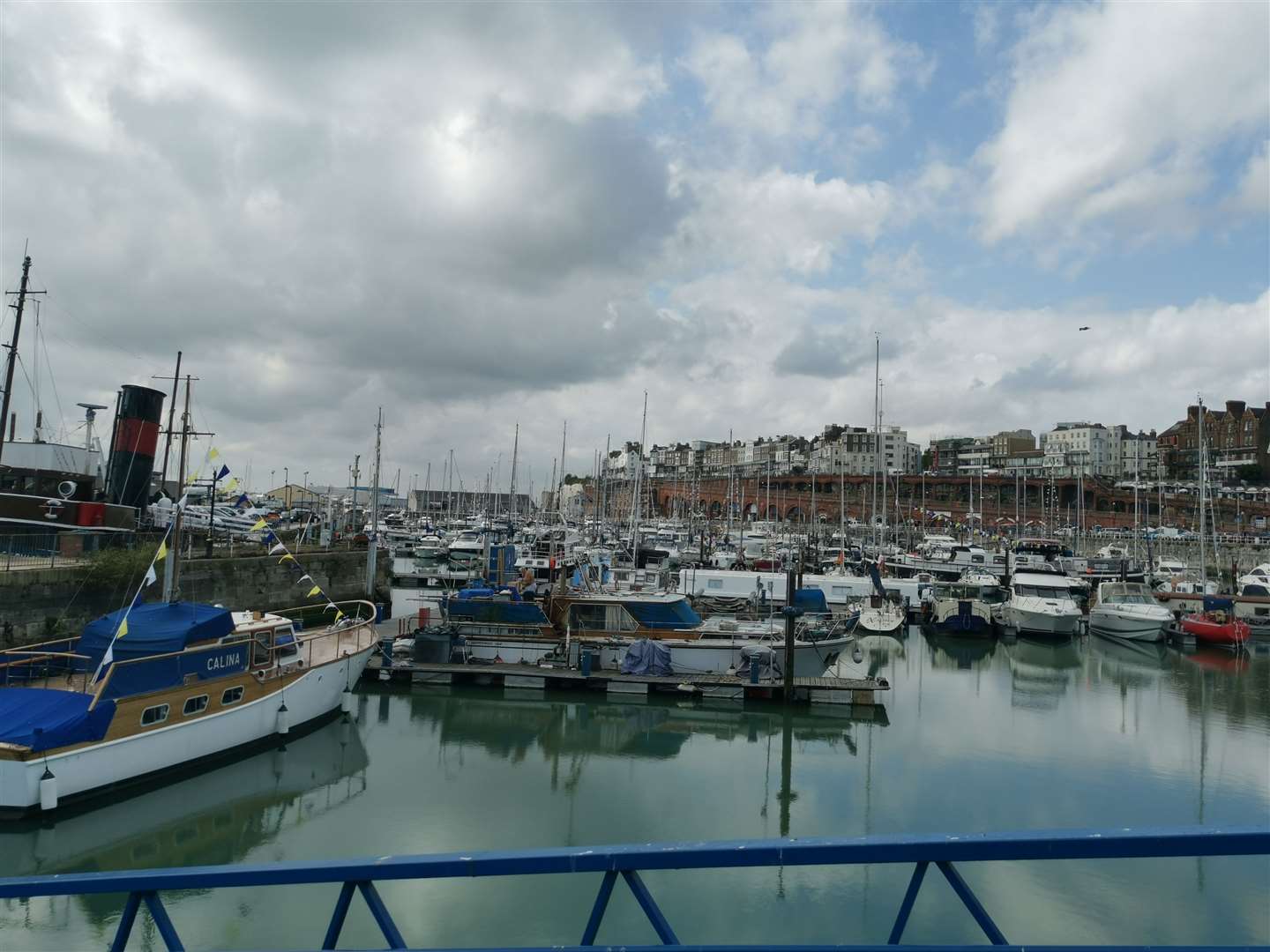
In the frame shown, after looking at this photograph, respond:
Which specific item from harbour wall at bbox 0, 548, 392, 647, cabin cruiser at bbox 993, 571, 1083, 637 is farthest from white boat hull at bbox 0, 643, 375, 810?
cabin cruiser at bbox 993, 571, 1083, 637

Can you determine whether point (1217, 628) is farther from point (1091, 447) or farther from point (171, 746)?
point (1091, 447)

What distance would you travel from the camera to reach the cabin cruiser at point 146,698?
13.0m

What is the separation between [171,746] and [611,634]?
12.9 metres

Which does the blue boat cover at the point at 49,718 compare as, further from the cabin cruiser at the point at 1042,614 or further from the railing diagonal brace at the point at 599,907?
the cabin cruiser at the point at 1042,614

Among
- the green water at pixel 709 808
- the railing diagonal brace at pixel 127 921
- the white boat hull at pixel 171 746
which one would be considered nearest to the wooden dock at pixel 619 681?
the green water at pixel 709 808

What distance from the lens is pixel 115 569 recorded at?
83.4 ft

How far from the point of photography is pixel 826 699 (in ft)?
73.0

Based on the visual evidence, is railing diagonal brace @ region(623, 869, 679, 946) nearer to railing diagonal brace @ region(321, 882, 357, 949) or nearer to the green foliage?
railing diagonal brace @ region(321, 882, 357, 949)

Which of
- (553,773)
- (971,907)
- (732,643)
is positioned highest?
(971,907)

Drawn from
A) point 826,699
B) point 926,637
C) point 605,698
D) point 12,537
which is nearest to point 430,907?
point 605,698

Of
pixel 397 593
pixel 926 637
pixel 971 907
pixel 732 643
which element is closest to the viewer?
pixel 971 907

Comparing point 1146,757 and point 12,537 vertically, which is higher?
point 12,537

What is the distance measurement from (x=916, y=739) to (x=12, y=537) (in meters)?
29.8

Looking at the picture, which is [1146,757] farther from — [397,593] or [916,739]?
[397,593]
